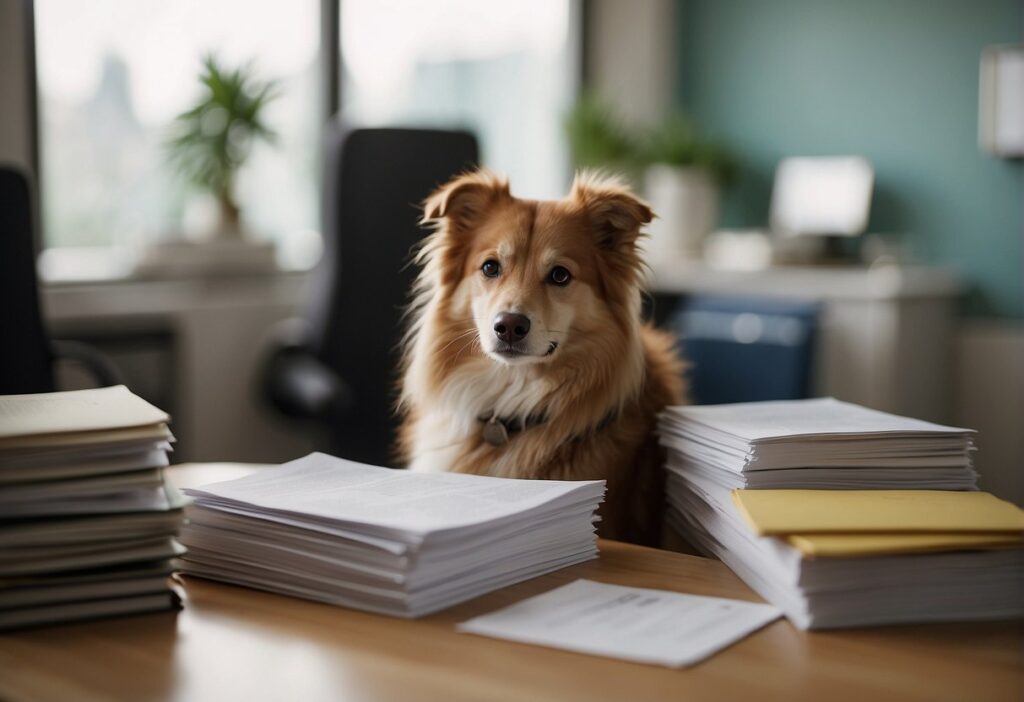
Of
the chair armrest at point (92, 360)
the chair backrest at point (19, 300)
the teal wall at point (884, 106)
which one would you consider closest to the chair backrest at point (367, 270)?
the chair armrest at point (92, 360)

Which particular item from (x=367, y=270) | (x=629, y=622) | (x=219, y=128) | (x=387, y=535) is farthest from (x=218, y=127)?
(x=629, y=622)

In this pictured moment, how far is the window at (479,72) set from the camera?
420 cm

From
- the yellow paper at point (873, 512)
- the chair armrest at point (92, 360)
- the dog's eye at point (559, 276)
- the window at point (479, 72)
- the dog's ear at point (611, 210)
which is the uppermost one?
the window at point (479, 72)

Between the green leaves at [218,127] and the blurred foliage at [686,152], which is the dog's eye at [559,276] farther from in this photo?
the blurred foliage at [686,152]

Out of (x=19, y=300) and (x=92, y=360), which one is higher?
(x=19, y=300)

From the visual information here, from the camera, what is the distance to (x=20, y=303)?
222cm

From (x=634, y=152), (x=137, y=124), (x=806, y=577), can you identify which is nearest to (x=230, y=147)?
(x=137, y=124)

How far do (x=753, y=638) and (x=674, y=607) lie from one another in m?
0.09

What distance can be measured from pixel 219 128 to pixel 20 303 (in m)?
1.38

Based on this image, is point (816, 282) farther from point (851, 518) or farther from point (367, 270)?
point (851, 518)

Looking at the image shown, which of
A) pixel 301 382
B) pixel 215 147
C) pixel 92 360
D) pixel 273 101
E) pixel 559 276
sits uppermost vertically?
pixel 273 101

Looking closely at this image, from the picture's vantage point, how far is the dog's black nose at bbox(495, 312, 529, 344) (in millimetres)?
1574

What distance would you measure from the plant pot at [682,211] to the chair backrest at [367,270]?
174cm

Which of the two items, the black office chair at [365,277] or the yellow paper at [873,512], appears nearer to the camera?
the yellow paper at [873,512]
